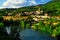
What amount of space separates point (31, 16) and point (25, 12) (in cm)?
278

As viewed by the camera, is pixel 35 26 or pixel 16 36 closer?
pixel 16 36

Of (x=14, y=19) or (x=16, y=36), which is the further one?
(x=14, y=19)

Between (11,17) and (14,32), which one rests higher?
(14,32)

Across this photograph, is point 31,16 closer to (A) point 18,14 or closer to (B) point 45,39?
(A) point 18,14

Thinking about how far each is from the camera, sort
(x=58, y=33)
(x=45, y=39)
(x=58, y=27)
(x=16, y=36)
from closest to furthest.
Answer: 1. (x=16, y=36)
2. (x=45, y=39)
3. (x=58, y=33)
4. (x=58, y=27)

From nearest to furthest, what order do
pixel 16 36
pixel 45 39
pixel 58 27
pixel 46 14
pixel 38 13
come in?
pixel 16 36
pixel 45 39
pixel 58 27
pixel 46 14
pixel 38 13

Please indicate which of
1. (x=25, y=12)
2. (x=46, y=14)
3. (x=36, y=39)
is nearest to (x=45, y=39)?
(x=36, y=39)

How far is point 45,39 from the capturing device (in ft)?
120

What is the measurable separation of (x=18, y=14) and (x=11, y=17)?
9.12 ft

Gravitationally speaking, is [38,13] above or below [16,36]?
below

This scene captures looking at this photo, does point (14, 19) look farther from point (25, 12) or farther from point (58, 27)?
point (58, 27)

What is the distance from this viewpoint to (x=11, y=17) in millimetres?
71875

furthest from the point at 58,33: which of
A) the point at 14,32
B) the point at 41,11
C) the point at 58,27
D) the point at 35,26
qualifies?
the point at 41,11

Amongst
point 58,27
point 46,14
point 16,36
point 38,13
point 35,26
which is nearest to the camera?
point 16,36
